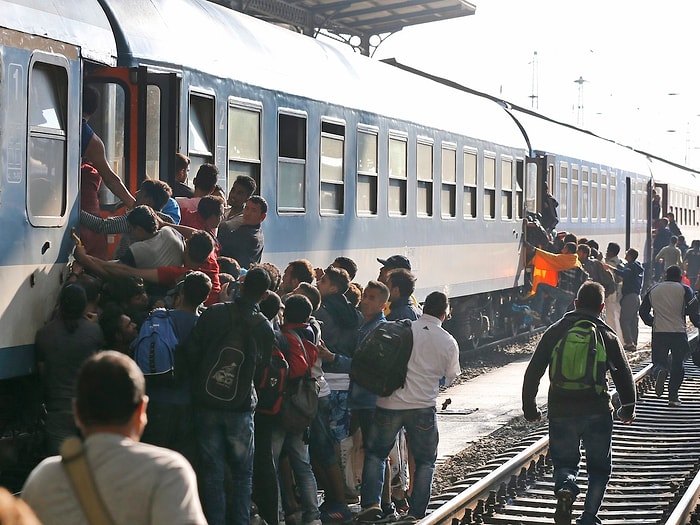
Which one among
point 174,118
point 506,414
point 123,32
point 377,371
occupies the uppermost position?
point 123,32

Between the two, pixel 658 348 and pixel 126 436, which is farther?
pixel 658 348

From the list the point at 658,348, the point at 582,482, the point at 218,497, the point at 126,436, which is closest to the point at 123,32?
the point at 218,497

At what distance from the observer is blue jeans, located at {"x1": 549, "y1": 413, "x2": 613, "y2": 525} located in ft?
26.4

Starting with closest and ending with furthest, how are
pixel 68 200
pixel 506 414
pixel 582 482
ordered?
pixel 68 200
pixel 582 482
pixel 506 414

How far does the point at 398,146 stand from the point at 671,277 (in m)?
3.40

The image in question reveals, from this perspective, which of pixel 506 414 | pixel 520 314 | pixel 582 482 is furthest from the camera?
pixel 520 314

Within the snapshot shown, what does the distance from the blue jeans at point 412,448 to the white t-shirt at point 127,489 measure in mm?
4957

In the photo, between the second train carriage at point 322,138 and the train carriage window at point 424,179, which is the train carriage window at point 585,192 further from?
the train carriage window at point 424,179

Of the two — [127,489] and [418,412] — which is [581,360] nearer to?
[418,412]

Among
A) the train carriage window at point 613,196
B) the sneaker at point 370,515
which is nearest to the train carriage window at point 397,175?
the sneaker at point 370,515

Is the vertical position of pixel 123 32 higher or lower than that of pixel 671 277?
higher

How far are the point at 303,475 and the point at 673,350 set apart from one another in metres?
7.55

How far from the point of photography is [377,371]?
8211 millimetres

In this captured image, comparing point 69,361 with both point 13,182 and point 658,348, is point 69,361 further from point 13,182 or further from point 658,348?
point 658,348
